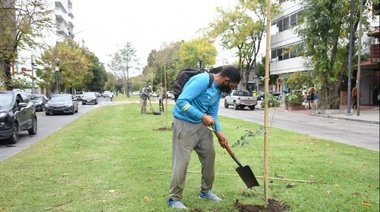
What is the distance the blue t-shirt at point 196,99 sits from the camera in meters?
3.85

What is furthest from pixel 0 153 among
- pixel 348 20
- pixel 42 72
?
pixel 42 72

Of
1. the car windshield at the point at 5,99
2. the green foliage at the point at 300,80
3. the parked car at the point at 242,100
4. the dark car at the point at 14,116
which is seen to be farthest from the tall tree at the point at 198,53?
the car windshield at the point at 5,99

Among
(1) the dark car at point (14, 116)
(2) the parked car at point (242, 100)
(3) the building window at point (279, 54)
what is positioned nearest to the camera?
(1) the dark car at point (14, 116)

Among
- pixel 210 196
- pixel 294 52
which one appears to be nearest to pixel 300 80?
pixel 294 52

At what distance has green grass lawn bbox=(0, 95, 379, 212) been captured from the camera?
437 centimetres

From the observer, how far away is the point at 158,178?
5.56m

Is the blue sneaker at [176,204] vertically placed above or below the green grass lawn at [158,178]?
above

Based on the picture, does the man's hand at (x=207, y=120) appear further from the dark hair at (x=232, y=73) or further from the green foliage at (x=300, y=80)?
the green foliage at (x=300, y=80)

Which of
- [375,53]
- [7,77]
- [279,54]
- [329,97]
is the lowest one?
[329,97]

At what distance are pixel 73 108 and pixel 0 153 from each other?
47.3ft

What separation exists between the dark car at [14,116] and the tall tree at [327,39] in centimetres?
1683

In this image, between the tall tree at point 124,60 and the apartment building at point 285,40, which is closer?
the apartment building at point 285,40

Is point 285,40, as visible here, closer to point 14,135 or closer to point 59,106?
point 59,106

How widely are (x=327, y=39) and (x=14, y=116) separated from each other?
1851 cm
